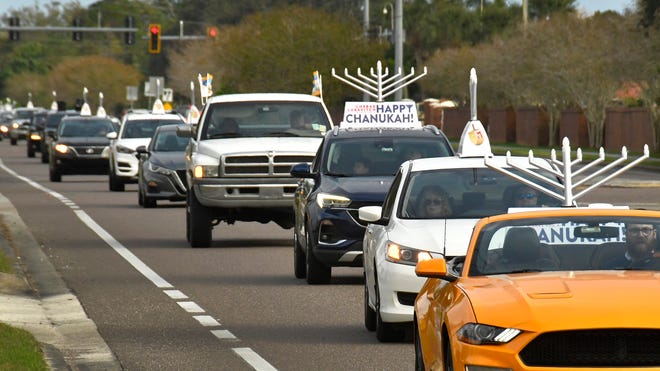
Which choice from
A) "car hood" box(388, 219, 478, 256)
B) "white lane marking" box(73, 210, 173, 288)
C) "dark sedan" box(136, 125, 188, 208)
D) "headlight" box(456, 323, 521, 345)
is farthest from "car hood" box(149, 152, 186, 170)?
"headlight" box(456, 323, 521, 345)

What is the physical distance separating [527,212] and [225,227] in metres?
19.0

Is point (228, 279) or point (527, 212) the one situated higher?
point (527, 212)

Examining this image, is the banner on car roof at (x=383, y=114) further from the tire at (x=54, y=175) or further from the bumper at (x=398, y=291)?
the tire at (x=54, y=175)

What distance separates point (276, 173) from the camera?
80.3ft

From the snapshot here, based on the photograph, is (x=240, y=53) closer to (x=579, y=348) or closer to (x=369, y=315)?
(x=369, y=315)

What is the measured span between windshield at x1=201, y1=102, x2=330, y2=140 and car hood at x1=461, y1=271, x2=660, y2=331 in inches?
626

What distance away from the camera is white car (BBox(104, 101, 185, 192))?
4100cm

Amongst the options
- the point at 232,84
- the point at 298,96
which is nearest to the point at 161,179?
the point at 298,96

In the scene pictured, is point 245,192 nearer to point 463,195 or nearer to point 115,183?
point 463,195

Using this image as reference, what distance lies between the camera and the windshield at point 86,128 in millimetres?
48031

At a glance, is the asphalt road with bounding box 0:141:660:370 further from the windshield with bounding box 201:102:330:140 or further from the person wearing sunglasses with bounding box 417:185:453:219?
the windshield with bounding box 201:102:330:140

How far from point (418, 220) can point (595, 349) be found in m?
5.80

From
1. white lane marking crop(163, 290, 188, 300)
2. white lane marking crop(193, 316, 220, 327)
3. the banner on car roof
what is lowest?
white lane marking crop(163, 290, 188, 300)

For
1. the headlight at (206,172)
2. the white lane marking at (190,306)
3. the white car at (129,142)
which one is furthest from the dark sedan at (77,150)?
the white lane marking at (190,306)
